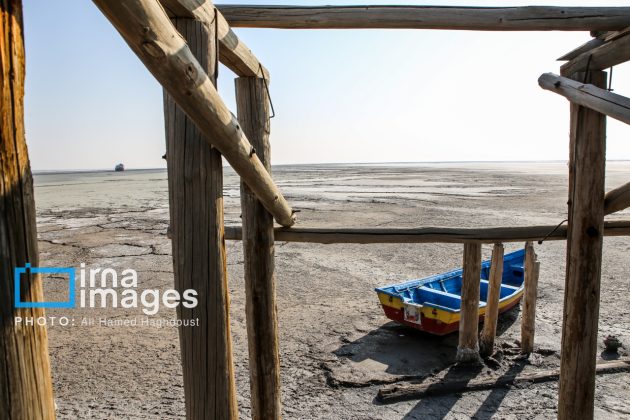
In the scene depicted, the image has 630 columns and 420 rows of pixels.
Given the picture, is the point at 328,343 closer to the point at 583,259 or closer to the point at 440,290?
the point at 440,290

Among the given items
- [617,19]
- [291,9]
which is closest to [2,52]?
[291,9]

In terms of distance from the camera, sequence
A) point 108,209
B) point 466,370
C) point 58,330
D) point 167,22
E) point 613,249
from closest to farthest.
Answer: point 167,22, point 466,370, point 58,330, point 613,249, point 108,209

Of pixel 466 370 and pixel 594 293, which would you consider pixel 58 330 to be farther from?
pixel 594 293

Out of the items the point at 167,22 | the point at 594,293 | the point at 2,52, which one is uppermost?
the point at 167,22

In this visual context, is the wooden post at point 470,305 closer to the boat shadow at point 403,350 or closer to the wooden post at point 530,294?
the boat shadow at point 403,350

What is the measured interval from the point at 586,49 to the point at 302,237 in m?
1.98

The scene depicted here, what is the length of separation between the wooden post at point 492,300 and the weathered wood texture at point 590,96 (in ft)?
9.63

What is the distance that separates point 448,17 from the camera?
2.46 m

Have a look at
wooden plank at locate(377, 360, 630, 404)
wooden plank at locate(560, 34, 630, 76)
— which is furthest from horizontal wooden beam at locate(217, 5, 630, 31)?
wooden plank at locate(377, 360, 630, 404)

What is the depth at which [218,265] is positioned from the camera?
182cm

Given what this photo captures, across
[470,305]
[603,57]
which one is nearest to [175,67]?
[603,57]

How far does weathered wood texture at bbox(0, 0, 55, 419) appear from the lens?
1.06m

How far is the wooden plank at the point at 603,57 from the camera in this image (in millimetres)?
2414

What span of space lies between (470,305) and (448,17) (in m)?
3.43
